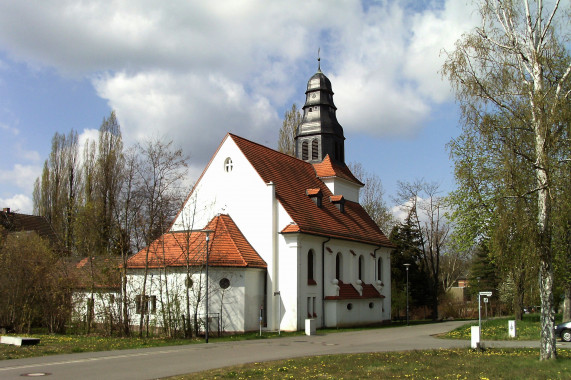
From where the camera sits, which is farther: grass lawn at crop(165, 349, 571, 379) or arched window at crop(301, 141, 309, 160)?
arched window at crop(301, 141, 309, 160)

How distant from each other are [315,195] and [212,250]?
31.4ft

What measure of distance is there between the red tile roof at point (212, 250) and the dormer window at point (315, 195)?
6.30m

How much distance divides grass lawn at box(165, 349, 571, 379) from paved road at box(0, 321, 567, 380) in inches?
65.0

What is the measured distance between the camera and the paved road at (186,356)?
1452cm

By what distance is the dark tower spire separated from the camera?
4222 centimetres

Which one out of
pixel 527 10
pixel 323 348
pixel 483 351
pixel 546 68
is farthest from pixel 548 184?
pixel 323 348

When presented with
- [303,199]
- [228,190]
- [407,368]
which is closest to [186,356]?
[407,368]

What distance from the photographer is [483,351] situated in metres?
19.2

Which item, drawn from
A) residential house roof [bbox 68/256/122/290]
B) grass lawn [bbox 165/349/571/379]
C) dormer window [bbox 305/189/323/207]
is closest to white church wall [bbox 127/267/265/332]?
residential house roof [bbox 68/256/122/290]

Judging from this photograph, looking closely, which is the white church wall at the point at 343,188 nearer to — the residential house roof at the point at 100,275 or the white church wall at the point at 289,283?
the white church wall at the point at 289,283

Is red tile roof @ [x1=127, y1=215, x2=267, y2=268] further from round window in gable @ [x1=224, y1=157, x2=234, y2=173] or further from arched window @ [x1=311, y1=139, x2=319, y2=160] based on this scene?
arched window @ [x1=311, y1=139, x2=319, y2=160]

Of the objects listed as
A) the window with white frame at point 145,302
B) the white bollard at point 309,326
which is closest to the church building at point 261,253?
the window with white frame at point 145,302

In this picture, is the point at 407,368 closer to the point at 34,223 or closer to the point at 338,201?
the point at 338,201

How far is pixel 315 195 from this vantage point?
3731cm
